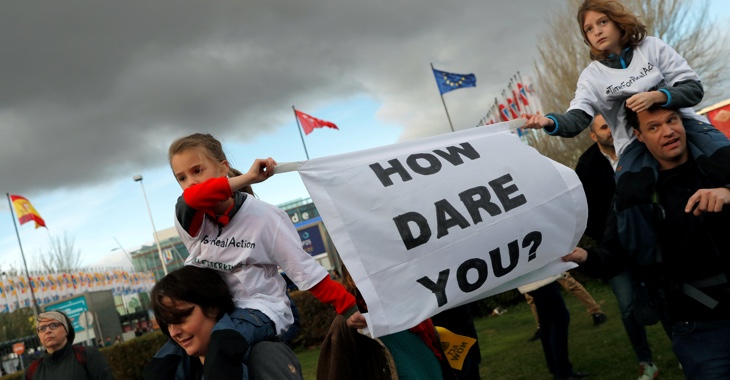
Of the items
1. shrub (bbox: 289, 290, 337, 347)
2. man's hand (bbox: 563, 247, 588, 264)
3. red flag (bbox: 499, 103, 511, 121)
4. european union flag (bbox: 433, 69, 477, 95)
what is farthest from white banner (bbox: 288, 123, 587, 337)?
red flag (bbox: 499, 103, 511, 121)

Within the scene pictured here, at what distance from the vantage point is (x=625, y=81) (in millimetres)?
3664

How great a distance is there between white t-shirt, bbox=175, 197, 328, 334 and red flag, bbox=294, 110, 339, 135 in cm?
3084

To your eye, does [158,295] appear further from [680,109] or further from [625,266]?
[680,109]

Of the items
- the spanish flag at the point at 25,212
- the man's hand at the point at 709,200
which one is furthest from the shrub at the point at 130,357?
the spanish flag at the point at 25,212

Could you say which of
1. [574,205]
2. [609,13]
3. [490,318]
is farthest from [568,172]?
[490,318]

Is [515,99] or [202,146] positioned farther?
[515,99]

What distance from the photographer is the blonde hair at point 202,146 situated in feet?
10.1

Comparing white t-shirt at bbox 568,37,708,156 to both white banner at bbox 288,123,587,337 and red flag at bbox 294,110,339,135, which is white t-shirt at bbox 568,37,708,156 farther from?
red flag at bbox 294,110,339,135

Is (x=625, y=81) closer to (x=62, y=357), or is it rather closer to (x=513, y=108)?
(x=62, y=357)

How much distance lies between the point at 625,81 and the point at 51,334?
5.97 meters

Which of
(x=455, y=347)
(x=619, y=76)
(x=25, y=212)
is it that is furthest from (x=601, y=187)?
(x=25, y=212)

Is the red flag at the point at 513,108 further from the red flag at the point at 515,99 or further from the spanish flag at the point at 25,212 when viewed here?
the spanish flag at the point at 25,212

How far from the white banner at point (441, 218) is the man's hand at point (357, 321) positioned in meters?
0.31

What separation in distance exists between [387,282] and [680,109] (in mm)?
1857
